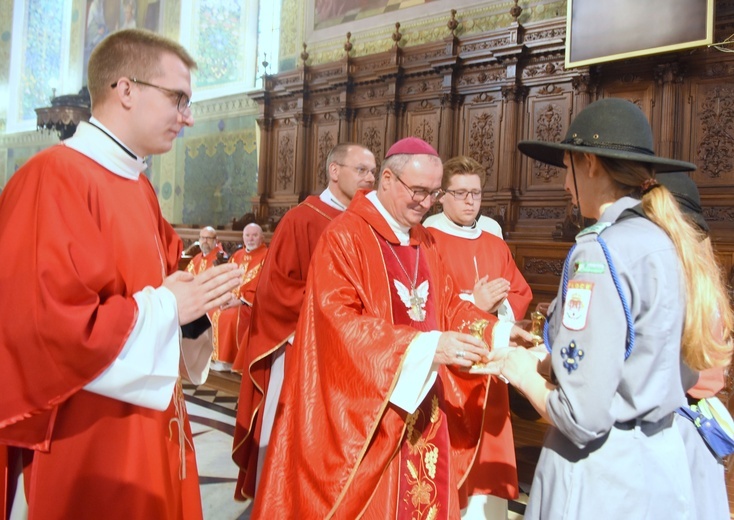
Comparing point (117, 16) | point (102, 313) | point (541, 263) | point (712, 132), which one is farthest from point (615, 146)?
point (117, 16)

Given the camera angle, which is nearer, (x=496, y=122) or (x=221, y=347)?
(x=221, y=347)

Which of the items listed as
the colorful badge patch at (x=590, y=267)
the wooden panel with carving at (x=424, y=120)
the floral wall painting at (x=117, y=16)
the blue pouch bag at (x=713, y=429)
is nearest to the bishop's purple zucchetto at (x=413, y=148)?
the colorful badge patch at (x=590, y=267)

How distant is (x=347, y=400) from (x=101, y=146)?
1.13 metres

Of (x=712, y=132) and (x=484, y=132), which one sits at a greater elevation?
(x=484, y=132)

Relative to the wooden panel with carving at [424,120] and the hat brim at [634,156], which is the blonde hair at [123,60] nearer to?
the hat brim at [634,156]

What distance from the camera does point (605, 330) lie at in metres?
1.27

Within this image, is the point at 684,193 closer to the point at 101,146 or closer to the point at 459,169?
the point at 459,169

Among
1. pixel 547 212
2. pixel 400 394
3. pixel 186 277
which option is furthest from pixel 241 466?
pixel 547 212

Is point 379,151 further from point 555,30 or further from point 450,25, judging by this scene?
point 555,30

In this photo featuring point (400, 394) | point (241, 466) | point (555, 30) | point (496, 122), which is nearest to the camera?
point (400, 394)

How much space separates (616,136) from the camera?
1448 mm

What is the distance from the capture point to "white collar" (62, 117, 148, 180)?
164cm

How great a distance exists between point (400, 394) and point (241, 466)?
68.0 inches

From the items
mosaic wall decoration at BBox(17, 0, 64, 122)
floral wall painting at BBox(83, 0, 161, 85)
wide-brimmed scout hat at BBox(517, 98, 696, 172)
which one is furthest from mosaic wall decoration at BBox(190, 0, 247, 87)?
wide-brimmed scout hat at BBox(517, 98, 696, 172)
